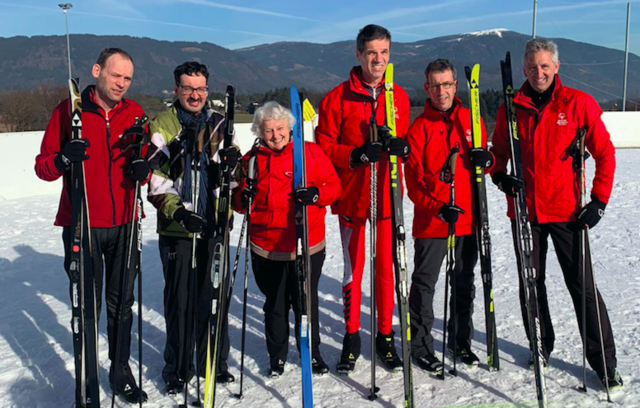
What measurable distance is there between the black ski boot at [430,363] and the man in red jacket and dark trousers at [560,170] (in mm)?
685

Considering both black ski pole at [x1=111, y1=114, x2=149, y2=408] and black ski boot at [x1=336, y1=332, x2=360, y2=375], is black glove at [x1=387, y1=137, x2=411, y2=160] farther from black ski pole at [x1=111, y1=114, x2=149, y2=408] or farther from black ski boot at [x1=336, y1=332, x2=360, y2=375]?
black ski pole at [x1=111, y1=114, x2=149, y2=408]

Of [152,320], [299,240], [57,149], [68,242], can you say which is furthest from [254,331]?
[57,149]

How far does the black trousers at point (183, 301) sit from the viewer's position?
317 cm

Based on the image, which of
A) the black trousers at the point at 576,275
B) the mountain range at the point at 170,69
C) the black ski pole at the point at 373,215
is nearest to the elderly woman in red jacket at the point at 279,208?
the black ski pole at the point at 373,215

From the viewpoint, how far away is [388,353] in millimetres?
3496

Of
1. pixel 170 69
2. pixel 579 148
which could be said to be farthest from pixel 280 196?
pixel 170 69

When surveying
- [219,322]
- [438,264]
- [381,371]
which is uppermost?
[438,264]

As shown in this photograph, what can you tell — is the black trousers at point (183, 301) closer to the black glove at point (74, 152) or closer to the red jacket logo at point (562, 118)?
the black glove at point (74, 152)

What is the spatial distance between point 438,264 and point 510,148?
0.81 m

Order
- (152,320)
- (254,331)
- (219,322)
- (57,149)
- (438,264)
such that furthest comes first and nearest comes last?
(152,320) → (254,331) → (438,264) → (219,322) → (57,149)

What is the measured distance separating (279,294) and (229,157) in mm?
901

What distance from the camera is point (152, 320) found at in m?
4.48

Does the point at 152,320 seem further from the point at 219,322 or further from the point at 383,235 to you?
the point at 383,235

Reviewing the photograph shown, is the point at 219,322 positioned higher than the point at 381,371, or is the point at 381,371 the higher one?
the point at 219,322
